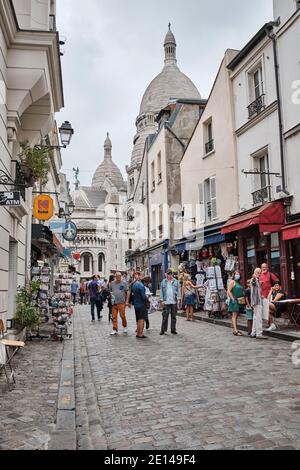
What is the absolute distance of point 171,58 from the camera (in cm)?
8312

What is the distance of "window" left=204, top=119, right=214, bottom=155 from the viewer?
18.9 m

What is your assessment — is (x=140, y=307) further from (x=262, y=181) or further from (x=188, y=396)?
(x=262, y=181)

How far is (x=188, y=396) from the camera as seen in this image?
5531 millimetres

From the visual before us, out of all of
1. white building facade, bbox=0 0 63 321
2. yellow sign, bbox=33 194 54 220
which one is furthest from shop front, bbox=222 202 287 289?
white building facade, bbox=0 0 63 321

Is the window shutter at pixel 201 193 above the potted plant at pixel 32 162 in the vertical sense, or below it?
above

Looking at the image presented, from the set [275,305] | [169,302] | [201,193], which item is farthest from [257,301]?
[201,193]

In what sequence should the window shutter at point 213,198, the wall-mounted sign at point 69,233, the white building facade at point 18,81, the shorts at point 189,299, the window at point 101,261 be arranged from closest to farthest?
the white building facade at point 18,81 < the shorts at point 189,299 < the window shutter at point 213,198 < the wall-mounted sign at point 69,233 < the window at point 101,261

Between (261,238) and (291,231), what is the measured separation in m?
3.05

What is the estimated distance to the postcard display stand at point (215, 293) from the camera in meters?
15.0

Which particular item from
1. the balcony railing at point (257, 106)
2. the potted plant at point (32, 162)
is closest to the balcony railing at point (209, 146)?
the balcony railing at point (257, 106)

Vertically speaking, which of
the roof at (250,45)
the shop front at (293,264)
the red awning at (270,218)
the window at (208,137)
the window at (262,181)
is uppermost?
the roof at (250,45)

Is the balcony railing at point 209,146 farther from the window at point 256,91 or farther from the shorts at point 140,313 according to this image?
the shorts at point 140,313

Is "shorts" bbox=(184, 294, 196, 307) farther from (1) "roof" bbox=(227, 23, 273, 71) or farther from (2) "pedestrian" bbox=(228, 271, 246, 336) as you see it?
(1) "roof" bbox=(227, 23, 273, 71)

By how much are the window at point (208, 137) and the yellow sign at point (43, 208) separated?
931cm
